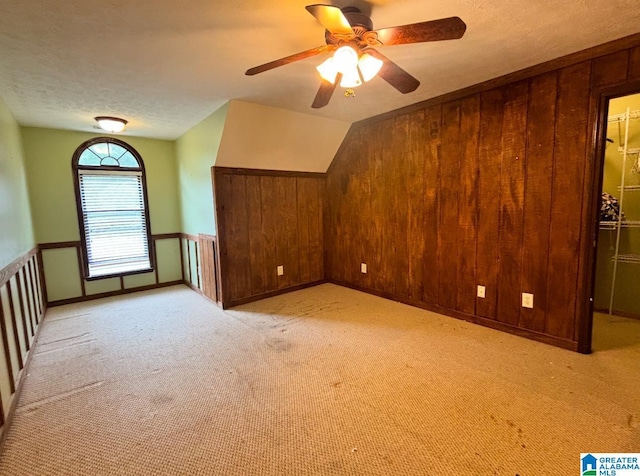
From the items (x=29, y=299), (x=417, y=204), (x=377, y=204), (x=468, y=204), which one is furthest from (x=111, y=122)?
(x=468, y=204)

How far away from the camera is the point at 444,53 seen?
2.05 metres

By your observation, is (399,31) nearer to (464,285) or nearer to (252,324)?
(464,285)

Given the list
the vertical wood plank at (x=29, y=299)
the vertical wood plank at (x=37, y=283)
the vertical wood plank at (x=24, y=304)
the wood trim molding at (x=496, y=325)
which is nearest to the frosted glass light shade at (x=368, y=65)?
the wood trim molding at (x=496, y=325)

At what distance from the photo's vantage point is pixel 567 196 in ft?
7.48

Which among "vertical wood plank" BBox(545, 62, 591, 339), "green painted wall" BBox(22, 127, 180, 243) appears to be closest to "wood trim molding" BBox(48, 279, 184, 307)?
"green painted wall" BBox(22, 127, 180, 243)

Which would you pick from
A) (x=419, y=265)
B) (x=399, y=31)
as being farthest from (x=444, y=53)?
(x=419, y=265)

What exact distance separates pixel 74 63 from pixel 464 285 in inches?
146

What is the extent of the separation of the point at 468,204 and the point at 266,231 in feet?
7.87

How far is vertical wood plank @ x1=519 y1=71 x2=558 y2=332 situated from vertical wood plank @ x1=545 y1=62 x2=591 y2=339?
0.13 ft

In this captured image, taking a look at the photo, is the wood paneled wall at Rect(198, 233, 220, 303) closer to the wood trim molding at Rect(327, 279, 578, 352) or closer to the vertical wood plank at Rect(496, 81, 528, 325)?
the wood trim molding at Rect(327, 279, 578, 352)

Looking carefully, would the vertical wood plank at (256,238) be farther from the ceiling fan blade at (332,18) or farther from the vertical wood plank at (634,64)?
the vertical wood plank at (634,64)

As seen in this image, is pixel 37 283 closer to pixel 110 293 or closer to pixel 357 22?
pixel 110 293

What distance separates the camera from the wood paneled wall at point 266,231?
3525 millimetres

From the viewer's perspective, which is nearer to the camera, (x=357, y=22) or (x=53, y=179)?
(x=357, y=22)
